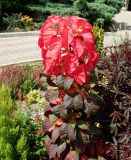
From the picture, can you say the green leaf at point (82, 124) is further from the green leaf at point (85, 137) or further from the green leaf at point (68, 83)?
the green leaf at point (68, 83)

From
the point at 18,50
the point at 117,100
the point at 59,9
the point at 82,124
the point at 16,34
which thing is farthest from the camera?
the point at 59,9

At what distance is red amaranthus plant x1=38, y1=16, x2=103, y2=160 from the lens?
4.06 m

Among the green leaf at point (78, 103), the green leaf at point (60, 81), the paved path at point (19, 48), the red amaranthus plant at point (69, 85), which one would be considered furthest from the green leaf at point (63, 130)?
the paved path at point (19, 48)

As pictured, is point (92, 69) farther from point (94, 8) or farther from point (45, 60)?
point (94, 8)

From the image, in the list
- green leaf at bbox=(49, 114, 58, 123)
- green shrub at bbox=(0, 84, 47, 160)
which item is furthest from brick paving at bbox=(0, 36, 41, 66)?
green leaf at bbox=(49, 114, 58, 123)

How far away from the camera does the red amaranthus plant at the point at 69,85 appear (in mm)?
4062

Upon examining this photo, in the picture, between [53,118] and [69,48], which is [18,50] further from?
[69,48]

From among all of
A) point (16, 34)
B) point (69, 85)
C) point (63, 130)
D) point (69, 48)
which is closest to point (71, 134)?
point (63, 130)

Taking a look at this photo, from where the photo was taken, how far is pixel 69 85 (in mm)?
4105

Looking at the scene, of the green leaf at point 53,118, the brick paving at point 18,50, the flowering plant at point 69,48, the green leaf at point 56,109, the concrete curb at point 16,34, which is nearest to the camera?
the flowering plant at point 69,48

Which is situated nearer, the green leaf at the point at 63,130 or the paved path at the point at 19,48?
the green leaf at the point at 63,130

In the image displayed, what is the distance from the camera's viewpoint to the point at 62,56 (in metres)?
4.09

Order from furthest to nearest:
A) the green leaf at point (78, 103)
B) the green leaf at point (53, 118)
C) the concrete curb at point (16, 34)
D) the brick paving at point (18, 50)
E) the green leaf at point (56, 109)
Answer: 1. the concrete curb at point (16, 34)
2. the brick paving at point (18, 50)
3. the green leaf at point (53, 118)
4. the green leaf at point (56, 109)
5. the green leaf at point (78, 103)

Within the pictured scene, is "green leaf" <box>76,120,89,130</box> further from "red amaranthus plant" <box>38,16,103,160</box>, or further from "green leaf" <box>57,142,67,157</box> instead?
"green leaf" <box>57,142,67,157</box>
